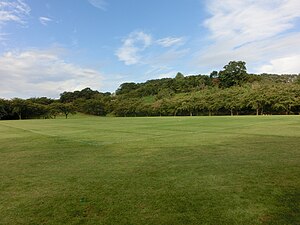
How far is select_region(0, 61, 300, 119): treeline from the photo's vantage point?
6656cm

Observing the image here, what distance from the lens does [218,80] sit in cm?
12788

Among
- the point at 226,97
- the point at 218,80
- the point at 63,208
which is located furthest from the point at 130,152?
the point at 218,80

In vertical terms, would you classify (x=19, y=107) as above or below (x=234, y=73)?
below

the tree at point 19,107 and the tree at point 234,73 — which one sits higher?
the tree at point 234,73

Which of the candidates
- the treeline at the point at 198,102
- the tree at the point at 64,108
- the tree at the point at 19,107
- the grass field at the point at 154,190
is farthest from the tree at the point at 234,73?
the grass field at the point at 154,190

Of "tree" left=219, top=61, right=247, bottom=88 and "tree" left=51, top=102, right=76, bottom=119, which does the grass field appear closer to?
"tree" left=51, top=102, right=76, bottom=119

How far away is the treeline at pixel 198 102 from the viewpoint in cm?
6656

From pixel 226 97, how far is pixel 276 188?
72.9 metres

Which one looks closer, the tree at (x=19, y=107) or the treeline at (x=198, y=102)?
the treeline at (x=198, y=102)

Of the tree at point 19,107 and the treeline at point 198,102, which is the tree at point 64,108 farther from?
the tree at point 19,107

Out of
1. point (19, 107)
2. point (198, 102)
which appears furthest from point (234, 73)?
point (19, 107)

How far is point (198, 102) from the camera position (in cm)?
8112

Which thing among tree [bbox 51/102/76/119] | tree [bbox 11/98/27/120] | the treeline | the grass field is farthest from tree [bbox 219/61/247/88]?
the grass field

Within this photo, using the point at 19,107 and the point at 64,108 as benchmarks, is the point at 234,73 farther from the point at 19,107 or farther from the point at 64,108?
the point at 19,107
